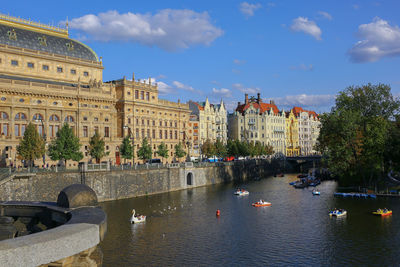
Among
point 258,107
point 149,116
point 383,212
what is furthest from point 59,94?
point 258,107

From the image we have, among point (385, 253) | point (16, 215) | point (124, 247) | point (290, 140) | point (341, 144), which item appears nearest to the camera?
point (16, 215)

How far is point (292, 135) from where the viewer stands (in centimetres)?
19212

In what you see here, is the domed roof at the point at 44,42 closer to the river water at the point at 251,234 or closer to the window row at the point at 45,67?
the window row at the point at 45,67

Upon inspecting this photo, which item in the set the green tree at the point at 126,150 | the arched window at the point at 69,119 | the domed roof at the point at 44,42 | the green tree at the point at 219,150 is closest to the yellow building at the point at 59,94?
the domed roof at the point at 44,42

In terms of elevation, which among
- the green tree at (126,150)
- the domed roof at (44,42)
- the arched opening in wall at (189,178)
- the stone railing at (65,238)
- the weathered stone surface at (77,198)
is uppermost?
the domed roof at (44,42)

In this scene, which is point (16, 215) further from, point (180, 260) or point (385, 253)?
point (385, 253)

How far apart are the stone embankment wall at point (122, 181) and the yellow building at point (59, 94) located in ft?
34.6

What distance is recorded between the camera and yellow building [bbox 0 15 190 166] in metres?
77.2

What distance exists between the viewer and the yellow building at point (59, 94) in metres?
77.2

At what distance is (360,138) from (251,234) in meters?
41.6

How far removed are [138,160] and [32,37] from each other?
37.5 m

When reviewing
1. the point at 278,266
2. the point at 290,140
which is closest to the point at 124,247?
the point at 278,266

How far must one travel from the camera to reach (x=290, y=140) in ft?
627

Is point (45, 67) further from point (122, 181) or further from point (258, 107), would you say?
point (258, 107)
